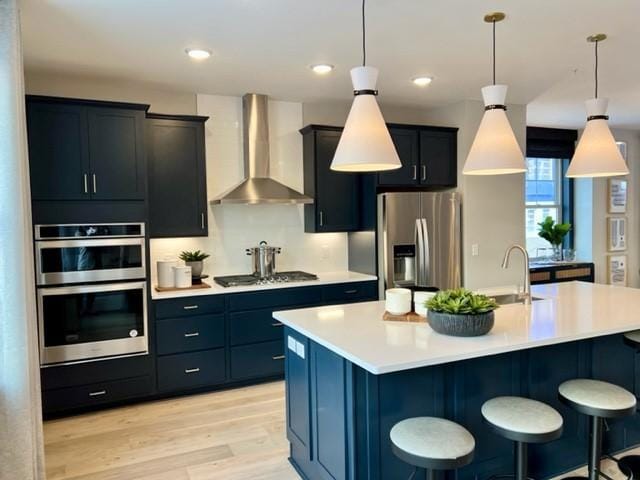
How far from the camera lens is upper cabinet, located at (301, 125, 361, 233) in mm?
4695

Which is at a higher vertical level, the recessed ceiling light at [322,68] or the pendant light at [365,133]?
the recessed ceiling light at [322,68]

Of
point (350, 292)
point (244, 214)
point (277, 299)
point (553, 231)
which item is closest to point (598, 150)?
point (350, 292)

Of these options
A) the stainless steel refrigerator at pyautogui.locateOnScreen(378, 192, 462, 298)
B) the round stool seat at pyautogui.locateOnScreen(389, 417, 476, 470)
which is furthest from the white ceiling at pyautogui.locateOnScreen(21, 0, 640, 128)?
the round stool seat at pyautogui.locateOnScreen(389, 417, 476, 470)

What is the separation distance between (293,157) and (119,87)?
1685mm

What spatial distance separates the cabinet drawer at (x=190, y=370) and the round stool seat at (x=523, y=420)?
2508 millimetres

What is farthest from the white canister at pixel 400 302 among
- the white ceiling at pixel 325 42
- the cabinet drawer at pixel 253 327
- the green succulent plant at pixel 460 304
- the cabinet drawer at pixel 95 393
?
the cabinet drawer at pixel 95 393

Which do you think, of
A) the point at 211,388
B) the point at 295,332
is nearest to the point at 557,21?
the point at 295,332

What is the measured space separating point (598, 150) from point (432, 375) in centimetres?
188

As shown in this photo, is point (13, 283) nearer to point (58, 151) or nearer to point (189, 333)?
point (58, 151)

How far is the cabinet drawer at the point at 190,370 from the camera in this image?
3934mm

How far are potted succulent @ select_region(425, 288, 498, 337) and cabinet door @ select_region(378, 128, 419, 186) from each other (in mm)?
2543

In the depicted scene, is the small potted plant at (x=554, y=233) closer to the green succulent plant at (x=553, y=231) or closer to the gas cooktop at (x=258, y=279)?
the green succulent plant at (x=553, y=231)

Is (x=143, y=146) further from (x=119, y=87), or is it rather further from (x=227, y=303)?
(x=227, y=303)

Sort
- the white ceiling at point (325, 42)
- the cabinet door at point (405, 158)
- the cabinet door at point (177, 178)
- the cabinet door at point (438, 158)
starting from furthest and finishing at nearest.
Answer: the cabinet door at point (438, 158)
the cabinet door at point (405, 158)
the cabinet door at point (177, 178)
the white ceiling at point (325, 42)
